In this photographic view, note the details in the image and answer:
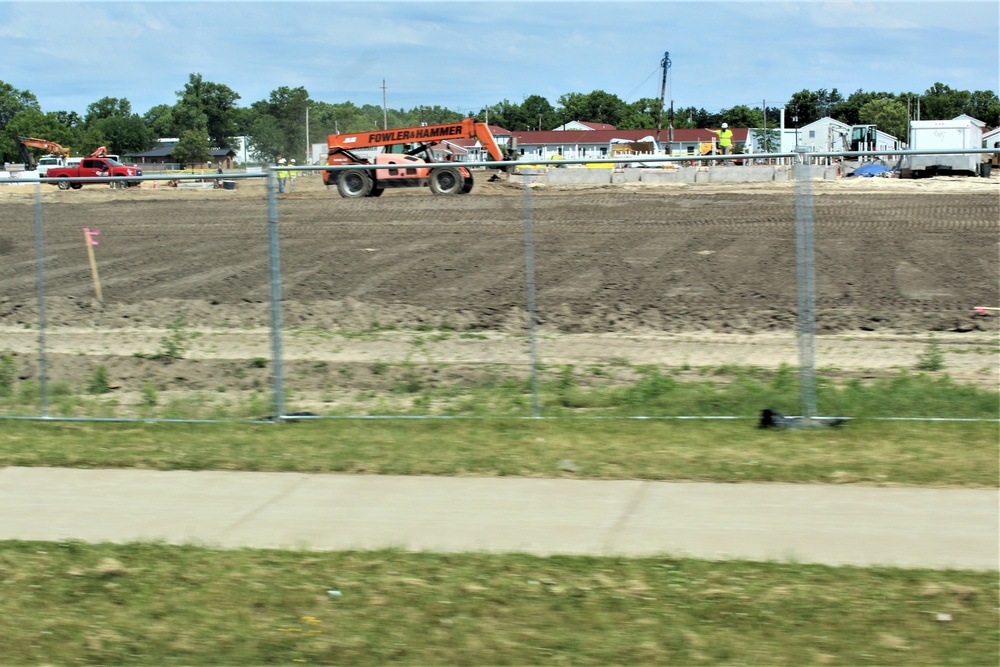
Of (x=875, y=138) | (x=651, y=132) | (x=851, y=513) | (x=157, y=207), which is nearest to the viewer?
(x=851, y=513)

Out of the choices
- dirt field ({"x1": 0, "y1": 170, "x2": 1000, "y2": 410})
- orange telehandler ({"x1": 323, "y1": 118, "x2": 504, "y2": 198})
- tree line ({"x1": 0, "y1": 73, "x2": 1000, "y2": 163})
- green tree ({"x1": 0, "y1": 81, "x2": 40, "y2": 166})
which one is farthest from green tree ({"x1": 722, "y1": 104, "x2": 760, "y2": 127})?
dirt field ({"x1": 0, "y1": 170, "x2": 1000, "y2": 410})

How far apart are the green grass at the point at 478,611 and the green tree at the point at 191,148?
117 m

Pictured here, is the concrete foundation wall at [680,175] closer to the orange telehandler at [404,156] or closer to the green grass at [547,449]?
the orange telehandler at [404,156]

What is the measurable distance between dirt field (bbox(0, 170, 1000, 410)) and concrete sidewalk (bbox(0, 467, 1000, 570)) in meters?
4.04

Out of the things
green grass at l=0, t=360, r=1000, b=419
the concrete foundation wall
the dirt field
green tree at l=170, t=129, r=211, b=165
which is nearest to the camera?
green grass at l=0, t=360, r=1000, b=419

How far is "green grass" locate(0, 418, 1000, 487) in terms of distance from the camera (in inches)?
294

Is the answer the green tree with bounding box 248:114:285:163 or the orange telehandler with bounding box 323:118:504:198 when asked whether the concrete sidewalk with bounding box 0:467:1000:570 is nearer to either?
the orange telehandler with bounding box 323:118:504:198

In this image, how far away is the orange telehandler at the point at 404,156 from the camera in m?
30.4

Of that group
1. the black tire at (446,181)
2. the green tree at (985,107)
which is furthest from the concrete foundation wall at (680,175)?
the green tree at (985,107)

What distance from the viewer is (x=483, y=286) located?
1568 centimetres

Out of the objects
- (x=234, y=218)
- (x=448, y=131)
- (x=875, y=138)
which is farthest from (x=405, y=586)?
(x=875, y=138)

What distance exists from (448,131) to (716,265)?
71.9 feet

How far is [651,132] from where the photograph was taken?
383ft

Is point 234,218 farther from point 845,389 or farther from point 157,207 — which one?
point 845,389
